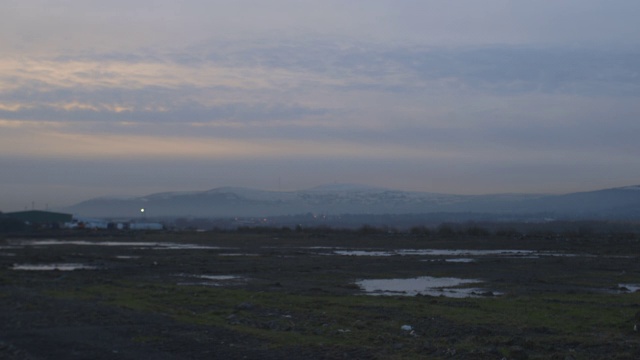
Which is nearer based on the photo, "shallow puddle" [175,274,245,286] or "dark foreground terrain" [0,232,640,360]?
"dark foreground terrain" [0,232,640,360]

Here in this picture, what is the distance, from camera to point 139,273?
3875cm

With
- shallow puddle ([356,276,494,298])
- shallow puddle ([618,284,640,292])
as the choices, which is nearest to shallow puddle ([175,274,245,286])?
shallow puddle ([356,276,494,298])

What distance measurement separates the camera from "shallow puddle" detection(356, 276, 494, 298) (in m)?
27.5

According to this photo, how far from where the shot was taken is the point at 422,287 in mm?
30781

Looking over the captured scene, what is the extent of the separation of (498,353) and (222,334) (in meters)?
5.76

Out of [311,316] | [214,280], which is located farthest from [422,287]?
[311,316]

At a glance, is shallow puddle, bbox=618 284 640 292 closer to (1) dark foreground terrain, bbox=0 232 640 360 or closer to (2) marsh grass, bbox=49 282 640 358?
(1) dark foreground terrain, bbox=0 232 640 360

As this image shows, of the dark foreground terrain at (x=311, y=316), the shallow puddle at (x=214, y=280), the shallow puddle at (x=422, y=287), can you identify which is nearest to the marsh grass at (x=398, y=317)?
the dark foreground terrain at (x=311, y=316)

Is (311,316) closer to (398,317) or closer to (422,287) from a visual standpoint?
(398,317)

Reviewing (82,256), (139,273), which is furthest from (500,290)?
(82,256)

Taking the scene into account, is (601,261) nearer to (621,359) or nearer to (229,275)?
(229,275)

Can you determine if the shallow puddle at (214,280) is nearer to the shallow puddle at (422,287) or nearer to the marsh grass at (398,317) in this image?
the marsh grass at (398,317)

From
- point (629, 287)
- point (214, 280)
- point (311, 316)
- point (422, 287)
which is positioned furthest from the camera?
point (214, 280)

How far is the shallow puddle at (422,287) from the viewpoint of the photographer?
27484 millimetres
